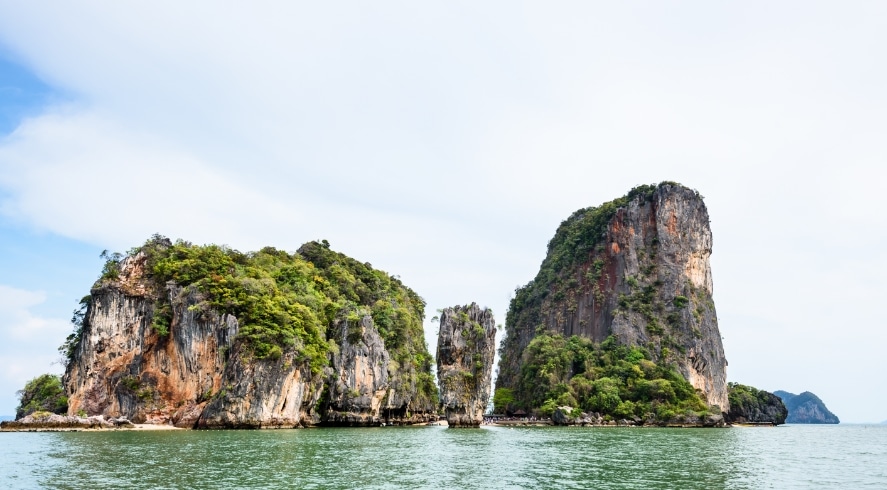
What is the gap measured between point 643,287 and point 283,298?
2800 inches

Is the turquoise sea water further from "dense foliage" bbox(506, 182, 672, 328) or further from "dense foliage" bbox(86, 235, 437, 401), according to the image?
"dense foliage" bbox(506, 182, 672, 328)

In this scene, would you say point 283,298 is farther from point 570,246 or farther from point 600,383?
point 570,246

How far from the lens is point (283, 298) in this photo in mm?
63500

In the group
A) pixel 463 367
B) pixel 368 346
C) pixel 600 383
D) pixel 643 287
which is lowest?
pixel 600 383

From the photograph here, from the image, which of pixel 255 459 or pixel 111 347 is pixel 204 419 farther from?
pixel 255 459

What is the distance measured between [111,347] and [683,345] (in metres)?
83.4

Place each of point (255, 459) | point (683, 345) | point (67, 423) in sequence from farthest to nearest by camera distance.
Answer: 1. point (683, 345)
2. point (67, 423)
3. point (255, 459)

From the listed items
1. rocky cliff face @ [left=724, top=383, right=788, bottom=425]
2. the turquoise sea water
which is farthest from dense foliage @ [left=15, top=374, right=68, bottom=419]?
rocky cliff face @ [left=724, top=383, right=788, bottom=425]

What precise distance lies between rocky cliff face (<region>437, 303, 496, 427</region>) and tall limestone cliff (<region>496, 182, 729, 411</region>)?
133 feet

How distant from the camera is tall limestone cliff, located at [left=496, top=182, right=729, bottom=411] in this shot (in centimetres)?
10675

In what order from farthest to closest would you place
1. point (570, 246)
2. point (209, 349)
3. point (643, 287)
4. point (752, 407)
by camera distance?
point (570, 246) → point (752, 407) → point (643, 287) → point (209, 349)

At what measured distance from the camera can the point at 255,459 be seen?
3059cm

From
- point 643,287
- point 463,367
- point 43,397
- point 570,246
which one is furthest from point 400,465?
point 570,246

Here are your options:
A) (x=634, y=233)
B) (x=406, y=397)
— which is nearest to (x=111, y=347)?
(x=406, y=397)
